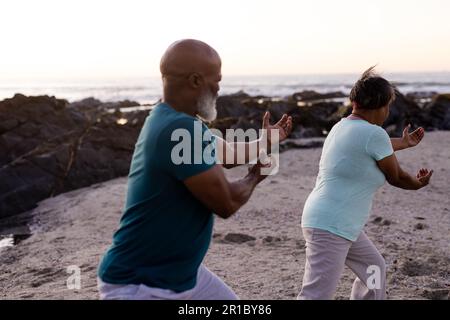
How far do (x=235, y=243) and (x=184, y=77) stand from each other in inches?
204

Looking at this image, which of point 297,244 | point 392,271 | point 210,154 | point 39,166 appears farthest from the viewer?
point 39,166

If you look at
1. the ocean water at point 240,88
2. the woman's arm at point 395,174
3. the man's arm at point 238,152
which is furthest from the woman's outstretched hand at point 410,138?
the ocean water at point 240,88

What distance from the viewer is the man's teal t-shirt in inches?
98.6

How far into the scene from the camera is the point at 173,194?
2559mm

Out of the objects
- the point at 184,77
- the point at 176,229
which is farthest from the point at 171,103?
the point at 176,229

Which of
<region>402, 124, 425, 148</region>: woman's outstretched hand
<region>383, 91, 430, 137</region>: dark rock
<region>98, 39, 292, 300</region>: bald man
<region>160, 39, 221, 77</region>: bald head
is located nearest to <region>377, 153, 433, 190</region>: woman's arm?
<region>402, 124, 425, 148</region>: woman's outstretched hand

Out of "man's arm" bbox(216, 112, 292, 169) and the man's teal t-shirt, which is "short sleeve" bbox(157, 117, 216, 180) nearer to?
the man's teal t-shirt

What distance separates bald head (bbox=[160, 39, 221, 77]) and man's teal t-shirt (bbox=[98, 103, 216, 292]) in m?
0.18

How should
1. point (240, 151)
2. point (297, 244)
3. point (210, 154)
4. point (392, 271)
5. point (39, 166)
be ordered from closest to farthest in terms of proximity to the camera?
point (210, 154) < point (240, 151) < point (392, 271) < point (297, 244) < point (39, 166)

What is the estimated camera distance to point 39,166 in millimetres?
12820

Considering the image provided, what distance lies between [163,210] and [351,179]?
1.49 meters
